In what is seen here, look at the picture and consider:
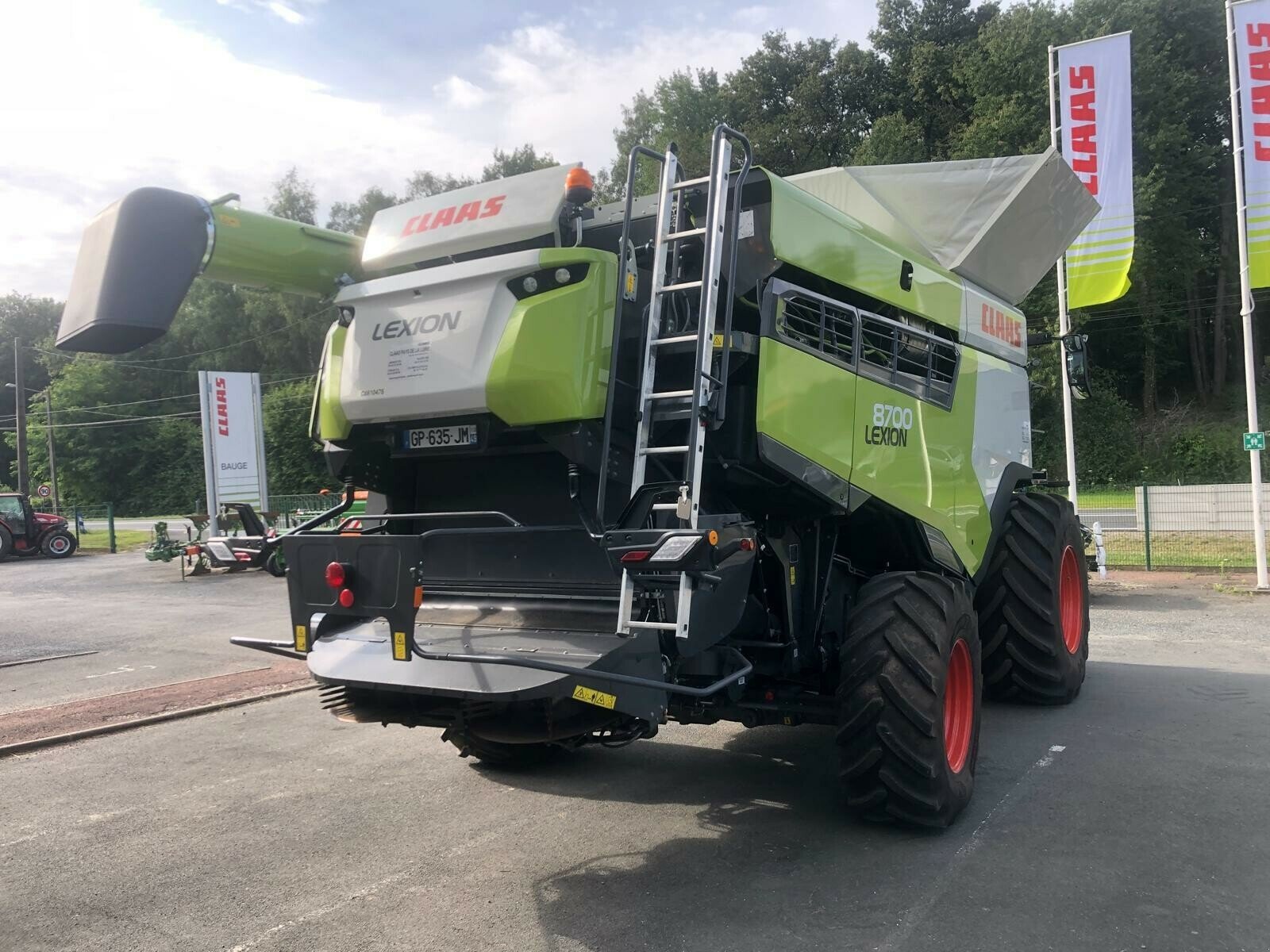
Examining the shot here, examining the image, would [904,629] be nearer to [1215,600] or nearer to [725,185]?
[725,185]

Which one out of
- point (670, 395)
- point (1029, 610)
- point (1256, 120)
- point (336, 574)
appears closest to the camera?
point (336, 574)

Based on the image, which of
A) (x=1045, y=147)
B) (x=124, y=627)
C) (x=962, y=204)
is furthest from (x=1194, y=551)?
(x=1045, y=147)

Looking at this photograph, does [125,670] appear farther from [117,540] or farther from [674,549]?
[117,540]

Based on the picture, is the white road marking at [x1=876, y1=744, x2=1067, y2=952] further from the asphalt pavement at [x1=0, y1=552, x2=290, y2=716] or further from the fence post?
the fence post

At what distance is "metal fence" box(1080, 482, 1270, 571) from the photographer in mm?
15289

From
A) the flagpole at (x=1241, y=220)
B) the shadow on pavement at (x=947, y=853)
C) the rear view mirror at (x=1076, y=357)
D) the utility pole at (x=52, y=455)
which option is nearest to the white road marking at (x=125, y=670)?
the shadow on pavement at (x=947, y=853)

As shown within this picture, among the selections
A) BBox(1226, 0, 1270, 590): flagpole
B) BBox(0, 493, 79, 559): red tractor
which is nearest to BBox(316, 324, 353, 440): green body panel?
BBox(1226, 0, 1270, 590): flagpole

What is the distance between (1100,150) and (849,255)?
1099cm

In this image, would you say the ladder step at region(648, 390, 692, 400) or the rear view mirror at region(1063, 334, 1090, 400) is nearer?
the ladder step at region(648, 390, 692, 400)

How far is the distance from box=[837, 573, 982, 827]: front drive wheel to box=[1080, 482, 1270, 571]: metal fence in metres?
12.3

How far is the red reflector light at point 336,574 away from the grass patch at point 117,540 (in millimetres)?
27467

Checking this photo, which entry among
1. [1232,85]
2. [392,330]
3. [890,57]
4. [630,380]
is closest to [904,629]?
[630,380]

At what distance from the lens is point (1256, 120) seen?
12539 mm

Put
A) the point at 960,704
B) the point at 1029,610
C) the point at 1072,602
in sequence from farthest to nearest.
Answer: the point at 1072,602, the point at 1029,610, the point at 960,704
